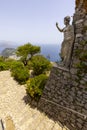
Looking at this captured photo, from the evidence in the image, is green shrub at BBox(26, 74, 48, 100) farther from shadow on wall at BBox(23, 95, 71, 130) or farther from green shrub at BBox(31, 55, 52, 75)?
green shrub at BBox(31, 55, 52, 75)

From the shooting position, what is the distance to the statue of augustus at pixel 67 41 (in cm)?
1124

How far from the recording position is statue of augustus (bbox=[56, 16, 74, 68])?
36.9 feet

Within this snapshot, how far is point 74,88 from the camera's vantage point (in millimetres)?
10625

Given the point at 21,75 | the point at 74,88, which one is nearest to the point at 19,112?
the point at 74,88

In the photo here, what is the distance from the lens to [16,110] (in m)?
13.5

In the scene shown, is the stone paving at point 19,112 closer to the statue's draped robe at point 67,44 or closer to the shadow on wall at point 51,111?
the shadow on wall at point 51,111

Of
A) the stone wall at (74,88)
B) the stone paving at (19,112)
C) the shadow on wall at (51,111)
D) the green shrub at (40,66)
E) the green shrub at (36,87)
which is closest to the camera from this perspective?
the stone wall at (74,88)

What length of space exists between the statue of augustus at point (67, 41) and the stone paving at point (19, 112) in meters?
3.70

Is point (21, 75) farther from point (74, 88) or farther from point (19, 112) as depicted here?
point (74, 88)

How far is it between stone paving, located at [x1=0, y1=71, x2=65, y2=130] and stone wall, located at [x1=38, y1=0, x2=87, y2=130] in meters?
0.65

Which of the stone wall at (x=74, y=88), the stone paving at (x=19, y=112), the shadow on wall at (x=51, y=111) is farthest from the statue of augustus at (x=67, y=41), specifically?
the stone paving at (x=19, y=112)

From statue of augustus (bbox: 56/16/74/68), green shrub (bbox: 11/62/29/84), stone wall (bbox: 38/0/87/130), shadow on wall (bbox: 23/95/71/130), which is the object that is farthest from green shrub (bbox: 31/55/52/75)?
statue of augustus (bbox: 56/16/74/68)

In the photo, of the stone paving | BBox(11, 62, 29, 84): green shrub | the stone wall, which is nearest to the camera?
the stone wall

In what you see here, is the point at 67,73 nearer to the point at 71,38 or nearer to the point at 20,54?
the point at 71,38
